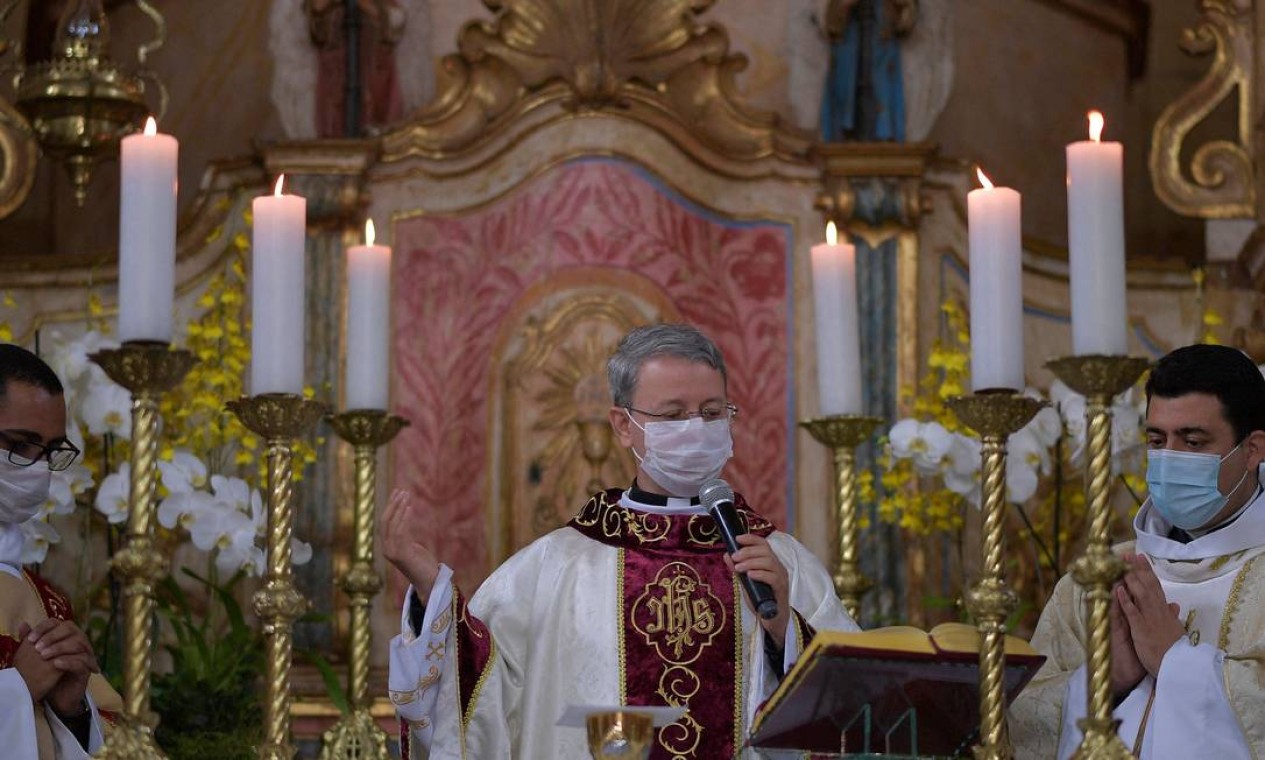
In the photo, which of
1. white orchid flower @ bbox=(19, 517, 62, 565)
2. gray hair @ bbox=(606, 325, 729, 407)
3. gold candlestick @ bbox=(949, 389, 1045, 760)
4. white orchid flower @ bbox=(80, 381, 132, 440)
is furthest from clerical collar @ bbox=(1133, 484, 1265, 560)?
white orchid flower @ bbox=(80, 381, 132, 440)

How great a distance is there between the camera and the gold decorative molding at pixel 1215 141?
23.7 ft

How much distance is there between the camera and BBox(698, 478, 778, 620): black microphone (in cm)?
386

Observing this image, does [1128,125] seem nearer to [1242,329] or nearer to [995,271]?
[1242,329]

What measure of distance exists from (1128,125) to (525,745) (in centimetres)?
460

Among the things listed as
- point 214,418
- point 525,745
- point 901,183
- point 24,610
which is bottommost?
point 525,745

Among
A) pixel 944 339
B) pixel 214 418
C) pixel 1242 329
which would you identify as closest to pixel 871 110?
pixel 944 339

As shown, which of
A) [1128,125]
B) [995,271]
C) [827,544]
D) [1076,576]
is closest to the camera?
[1076,576]

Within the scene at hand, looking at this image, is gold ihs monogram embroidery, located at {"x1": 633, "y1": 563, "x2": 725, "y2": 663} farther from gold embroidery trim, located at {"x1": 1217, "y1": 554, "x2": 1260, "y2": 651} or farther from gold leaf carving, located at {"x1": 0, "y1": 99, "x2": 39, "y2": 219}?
gold leaf carving, located at {"x1": 0, "y1": 99, "x2": 39, "y2": 219}

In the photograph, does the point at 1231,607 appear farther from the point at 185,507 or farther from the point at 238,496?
the point at 185,507

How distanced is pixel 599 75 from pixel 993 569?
3.37 m

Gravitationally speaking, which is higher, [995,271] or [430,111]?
[430,111]

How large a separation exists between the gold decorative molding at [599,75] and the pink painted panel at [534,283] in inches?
9.1

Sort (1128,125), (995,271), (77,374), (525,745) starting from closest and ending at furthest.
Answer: (995,271) < (525,745) < (77,374) < (1128,125)

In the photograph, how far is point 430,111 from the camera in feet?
23.4
